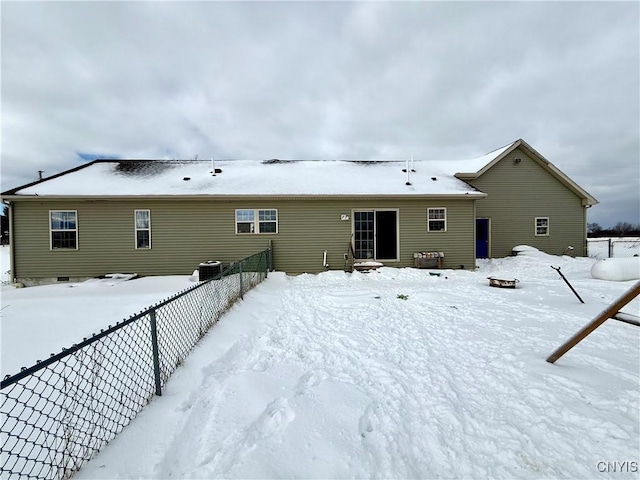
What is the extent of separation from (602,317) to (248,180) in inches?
431

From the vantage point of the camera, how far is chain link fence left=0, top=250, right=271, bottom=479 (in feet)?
5.95

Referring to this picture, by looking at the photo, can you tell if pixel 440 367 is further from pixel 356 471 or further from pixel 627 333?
pixel 627 333

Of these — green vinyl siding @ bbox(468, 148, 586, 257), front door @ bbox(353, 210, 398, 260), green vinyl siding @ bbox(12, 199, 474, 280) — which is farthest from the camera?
green vinyl siding @ bbox(468, 148, 586, 257)

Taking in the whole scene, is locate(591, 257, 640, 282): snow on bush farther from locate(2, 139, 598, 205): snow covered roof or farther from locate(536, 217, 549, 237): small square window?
locate(536, 217, 549, 237): small square window

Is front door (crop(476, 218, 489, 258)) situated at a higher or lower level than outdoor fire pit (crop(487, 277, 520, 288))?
higher

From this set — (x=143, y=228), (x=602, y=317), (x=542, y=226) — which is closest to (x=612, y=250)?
(x=542, y=226)

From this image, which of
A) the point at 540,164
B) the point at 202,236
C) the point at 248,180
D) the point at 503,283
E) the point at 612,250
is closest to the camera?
the point at 503,283

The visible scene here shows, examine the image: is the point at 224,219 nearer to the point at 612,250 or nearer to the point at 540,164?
the point at 540,164

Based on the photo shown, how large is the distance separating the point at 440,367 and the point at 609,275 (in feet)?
30.9

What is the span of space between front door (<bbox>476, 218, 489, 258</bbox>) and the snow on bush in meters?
4.65

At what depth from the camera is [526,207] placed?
1369cm

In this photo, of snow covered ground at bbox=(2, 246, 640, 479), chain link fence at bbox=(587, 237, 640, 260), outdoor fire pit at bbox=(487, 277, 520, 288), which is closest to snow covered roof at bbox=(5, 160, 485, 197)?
outdoor fire pit at bbox=(487, 277, 520, 288)

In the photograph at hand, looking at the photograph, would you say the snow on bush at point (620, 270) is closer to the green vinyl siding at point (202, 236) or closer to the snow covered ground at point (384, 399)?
the green vinyl siding at point (202, 236)

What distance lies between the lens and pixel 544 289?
7.62 metres
